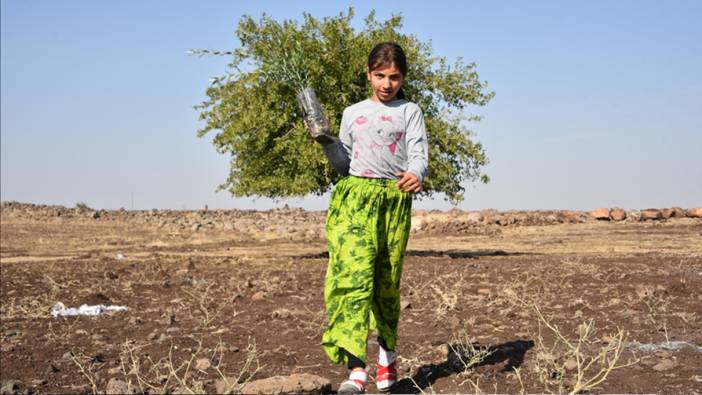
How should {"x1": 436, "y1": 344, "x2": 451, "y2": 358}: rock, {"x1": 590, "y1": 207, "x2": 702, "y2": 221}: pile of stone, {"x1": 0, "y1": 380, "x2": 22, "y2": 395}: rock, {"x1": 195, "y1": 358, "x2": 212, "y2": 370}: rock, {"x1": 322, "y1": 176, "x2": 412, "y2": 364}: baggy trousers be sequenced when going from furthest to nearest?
{"x1": 590, "y1": 207, "x2": 702, "y2": 221}: pile of stone
{"x1": 436, "y1": 344, "x2": 451, "y2": 358}: rock
{"x1": 195, "y1": 358, "x2": 212, "y2": 370}: rock
{"x1": 0, "y1": 380, "x2": 22, "y2": 395}: rock
{"x1": 322, "y1": 176, "x2": 412, "y2": 364}: baggy trousers

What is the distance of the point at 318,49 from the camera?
1647 centimetres

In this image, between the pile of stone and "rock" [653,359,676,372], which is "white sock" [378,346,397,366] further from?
the pile of stone

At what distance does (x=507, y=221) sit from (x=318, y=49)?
1490 cm

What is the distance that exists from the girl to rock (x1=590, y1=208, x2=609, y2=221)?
87.9 feet

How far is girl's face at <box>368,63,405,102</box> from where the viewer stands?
490 centimetres

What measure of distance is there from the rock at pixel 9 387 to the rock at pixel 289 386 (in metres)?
1.94

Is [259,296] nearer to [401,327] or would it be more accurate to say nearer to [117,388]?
[401,327]

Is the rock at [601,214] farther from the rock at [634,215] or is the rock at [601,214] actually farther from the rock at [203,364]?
the rock at [203,364]

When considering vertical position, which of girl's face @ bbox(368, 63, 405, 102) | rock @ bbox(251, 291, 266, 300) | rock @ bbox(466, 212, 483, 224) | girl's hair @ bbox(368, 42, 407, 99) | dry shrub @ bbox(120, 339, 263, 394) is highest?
girl's hair @ bbox(368, 42, 407, 99)

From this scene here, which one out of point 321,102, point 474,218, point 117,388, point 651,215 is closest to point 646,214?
point 651,215

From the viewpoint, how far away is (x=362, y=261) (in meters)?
4.78

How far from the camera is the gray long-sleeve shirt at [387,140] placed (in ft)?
16.2

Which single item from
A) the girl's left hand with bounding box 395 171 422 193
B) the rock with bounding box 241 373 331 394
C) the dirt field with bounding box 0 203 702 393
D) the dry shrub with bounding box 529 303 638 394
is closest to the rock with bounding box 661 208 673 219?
the dirt field with bounding box 0 203 702 393

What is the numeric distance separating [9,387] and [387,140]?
3268mm
